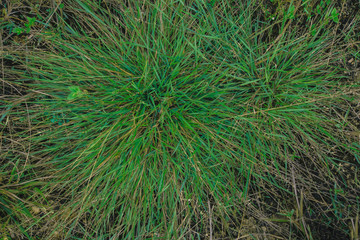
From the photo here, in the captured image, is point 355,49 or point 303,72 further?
point 355,49

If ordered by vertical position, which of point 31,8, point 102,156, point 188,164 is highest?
point 31,8

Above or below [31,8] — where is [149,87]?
below

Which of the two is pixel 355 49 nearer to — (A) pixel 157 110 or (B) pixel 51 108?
(A) pixel 157 110

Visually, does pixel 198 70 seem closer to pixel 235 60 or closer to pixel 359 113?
pixel 235 60

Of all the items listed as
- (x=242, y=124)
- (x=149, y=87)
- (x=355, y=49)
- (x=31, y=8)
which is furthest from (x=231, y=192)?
(x=31, y=8)

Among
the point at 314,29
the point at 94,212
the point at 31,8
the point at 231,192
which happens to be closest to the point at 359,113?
the point at 314,29

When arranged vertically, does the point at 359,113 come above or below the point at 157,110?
below
